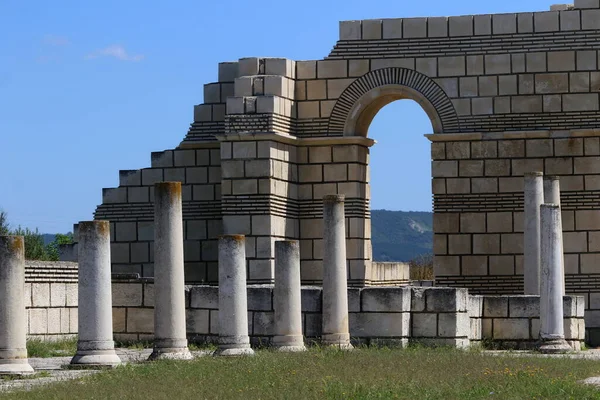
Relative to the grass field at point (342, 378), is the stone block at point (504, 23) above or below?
above

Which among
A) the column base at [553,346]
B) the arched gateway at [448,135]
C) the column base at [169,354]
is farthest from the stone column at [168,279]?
the arched gateway at [448,135]

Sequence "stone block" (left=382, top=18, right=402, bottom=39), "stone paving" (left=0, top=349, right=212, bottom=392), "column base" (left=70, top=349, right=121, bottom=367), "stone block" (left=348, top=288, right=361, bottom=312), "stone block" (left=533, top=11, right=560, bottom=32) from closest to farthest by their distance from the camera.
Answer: "stone paving" (left=0, top=349, right=212, bottom=392) < "column base" (left=70, top=349, right=121, bottom=367) < "stone block" (left=348, top=288, right=361, bottom=312) < "stone block" (left=533, top=11, right=560, bottom=32) < "stone block" (left=382, top=18, right=402, bottom=39)

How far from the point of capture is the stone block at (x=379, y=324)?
69.9ft

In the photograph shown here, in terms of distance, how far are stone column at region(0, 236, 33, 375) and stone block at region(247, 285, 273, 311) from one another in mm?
5474

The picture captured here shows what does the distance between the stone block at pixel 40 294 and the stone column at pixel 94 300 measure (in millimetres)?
4182

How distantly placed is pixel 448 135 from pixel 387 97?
1618 millimetres

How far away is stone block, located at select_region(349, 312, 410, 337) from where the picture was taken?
21.3 metres

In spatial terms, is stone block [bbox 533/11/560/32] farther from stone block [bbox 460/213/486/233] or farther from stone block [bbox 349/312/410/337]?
stone block [bbox 349/312/410/337]

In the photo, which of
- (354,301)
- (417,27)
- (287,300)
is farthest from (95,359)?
(417,27)

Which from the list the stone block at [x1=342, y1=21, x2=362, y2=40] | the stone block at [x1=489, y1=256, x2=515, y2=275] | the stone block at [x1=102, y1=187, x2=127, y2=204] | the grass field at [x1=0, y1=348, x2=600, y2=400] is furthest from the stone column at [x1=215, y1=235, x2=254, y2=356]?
the stone block at [x1=102, y1=187, x2=127, y2=204]

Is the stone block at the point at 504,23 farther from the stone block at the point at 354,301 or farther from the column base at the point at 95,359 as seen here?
the column base at the point at 95,359

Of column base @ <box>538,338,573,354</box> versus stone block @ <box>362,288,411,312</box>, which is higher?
stone block @ <box>362,288,411,312</box>

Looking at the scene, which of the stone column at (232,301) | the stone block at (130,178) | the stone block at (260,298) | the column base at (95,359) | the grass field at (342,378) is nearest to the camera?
the grass field at (342,378)

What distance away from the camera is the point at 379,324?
21.5 m
